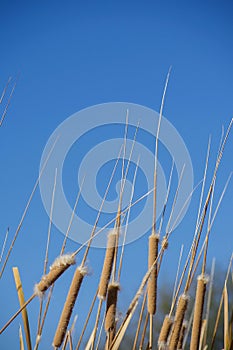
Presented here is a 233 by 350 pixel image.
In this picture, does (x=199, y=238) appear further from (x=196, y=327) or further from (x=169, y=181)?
(x=169, y=181)

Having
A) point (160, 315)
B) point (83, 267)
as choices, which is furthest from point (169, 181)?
point (160, 315)

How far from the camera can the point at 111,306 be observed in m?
1.20

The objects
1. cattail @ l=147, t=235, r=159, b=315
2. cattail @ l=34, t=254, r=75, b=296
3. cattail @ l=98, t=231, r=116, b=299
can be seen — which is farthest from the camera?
cattail @ l=147, t=235, r=159, b=315

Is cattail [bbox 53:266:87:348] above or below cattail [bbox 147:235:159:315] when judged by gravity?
below

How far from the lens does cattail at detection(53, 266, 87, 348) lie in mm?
1130

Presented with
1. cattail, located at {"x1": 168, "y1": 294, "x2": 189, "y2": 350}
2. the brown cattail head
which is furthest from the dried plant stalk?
cattail, located at {"x1": 168, "y1": 294, "x2": 189, "y2": 350}

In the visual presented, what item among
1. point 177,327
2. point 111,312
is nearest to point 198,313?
point 177,327

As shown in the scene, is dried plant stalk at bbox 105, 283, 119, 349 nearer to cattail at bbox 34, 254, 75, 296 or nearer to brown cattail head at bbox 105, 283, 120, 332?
brown cattail head at bbox 105, 283, 120, 332

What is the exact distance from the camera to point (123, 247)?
1463 mm

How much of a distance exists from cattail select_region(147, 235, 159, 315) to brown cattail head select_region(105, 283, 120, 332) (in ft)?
0.29

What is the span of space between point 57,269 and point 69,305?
113 mm

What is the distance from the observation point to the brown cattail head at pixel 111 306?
1.21 meters

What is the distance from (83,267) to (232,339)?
43cm

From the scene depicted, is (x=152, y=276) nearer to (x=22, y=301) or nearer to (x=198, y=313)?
(x=198, y=313)
